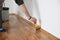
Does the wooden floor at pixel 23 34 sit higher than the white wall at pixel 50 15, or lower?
lower

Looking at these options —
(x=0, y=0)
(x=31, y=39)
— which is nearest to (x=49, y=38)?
(x=31, y=39)

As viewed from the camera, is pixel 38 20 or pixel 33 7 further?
pixel 33 7

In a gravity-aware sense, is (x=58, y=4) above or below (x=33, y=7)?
above

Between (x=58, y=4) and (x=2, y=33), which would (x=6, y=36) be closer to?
(x=2, y=33)

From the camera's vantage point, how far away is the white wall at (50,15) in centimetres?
132

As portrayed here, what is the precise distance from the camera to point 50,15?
1431 millimetres

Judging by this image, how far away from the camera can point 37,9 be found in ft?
5.63

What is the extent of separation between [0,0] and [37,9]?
0.47 metres

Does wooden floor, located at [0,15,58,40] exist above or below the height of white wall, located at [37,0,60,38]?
below

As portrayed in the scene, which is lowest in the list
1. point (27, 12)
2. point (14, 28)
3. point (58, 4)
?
point (14, 28)

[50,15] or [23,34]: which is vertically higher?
[50,15]

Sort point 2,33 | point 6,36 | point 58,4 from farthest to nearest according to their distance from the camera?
point 2,33 → point 6,36 → point 58,4

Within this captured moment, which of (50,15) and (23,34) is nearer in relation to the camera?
(50,15)

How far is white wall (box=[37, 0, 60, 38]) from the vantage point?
1317mm
